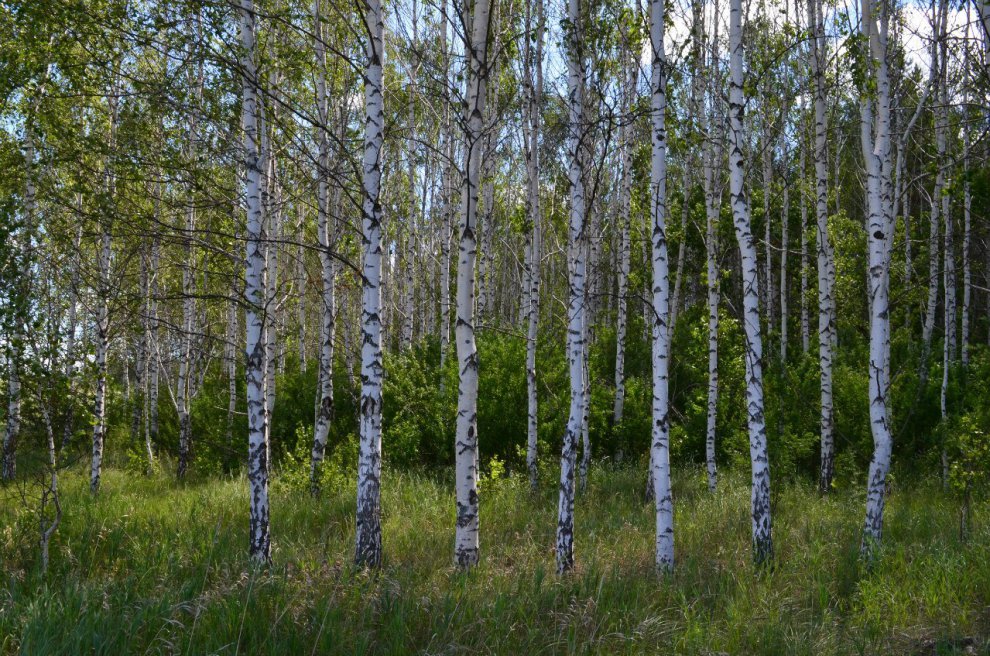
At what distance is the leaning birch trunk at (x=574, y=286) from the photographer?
6445mm

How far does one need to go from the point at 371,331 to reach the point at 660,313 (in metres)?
2.67

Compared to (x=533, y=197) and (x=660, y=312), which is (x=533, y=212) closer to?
(x=533, y=197)

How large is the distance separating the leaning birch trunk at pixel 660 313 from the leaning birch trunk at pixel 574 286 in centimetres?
69

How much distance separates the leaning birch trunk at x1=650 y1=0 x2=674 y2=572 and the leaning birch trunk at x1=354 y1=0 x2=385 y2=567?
8.34 ft

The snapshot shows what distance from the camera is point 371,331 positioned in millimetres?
6215

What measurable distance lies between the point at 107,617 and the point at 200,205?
387 cm

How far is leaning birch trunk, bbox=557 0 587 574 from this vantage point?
645cm

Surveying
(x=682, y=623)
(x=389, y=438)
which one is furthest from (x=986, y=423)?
(x=389, y=438)

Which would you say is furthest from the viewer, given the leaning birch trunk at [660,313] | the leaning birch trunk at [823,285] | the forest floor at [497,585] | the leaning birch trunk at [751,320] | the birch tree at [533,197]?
the leaning birch trunk at [823,285]

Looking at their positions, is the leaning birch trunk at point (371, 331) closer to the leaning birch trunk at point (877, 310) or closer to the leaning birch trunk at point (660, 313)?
the leaning birch trunk at point (660, 313)

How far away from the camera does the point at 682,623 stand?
198 inches

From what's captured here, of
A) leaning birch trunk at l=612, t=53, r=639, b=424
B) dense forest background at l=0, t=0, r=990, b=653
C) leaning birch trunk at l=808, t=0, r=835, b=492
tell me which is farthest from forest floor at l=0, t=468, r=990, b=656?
leaning birch trunk at l=612, t=53, r=639, b=424

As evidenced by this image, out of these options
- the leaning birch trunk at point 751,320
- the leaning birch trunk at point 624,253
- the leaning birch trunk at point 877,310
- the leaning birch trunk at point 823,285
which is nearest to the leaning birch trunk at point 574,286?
the leaning birch trunk at point 751,320

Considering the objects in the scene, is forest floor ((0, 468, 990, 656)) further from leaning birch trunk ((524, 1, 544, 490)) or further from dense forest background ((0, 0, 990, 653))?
leaning birch trunk ((524, 1, 544, 490))
